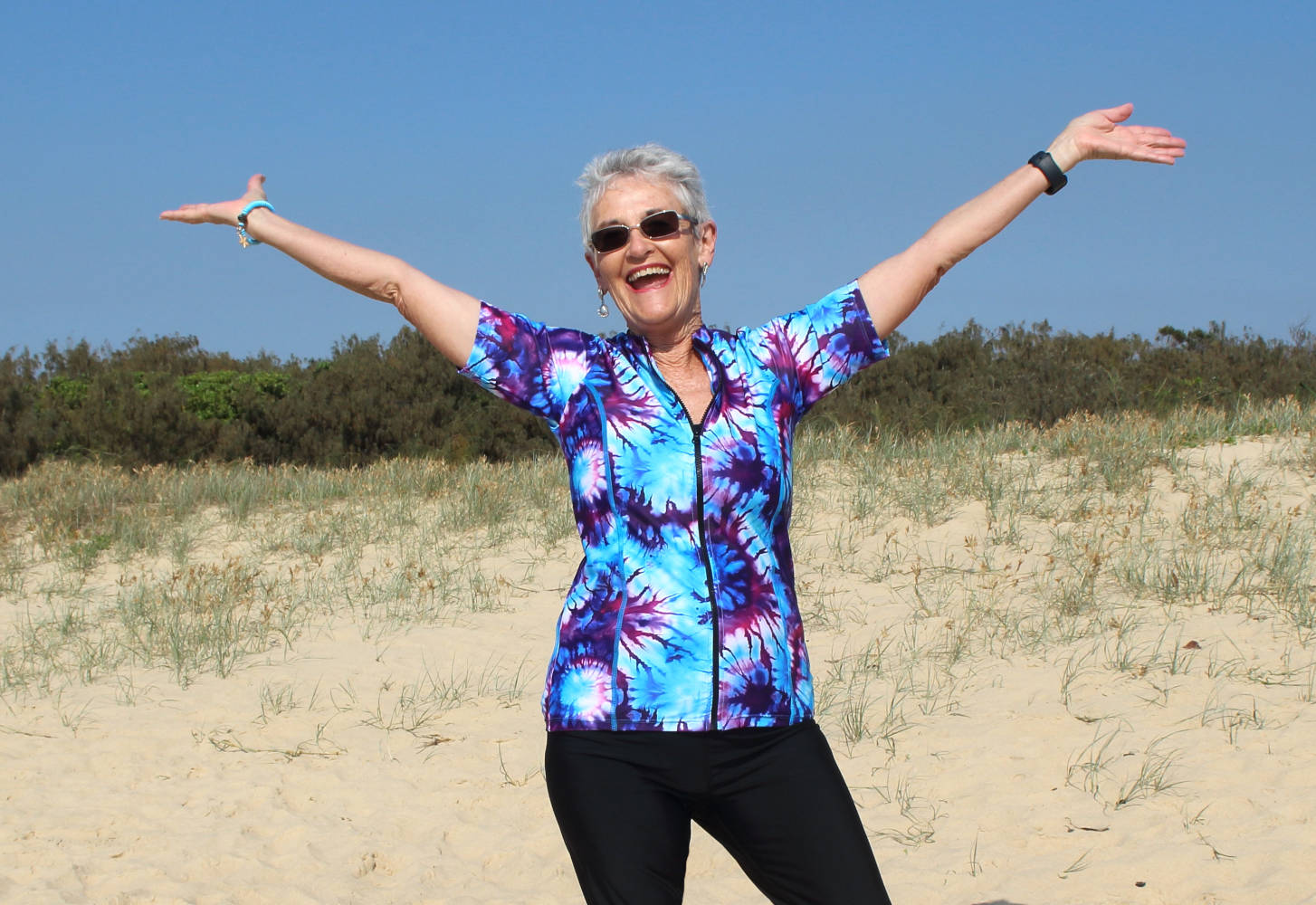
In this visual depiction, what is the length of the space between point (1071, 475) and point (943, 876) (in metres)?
4.96

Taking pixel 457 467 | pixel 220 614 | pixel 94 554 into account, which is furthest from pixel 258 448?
pixel 220 614

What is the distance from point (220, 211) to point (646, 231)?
1.04 m

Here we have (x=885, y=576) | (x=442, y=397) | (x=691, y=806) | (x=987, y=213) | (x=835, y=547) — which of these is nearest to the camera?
(x=691, y=806)

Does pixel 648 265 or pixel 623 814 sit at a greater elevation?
pixel 648 265

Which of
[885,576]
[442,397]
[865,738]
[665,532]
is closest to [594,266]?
[665,532]

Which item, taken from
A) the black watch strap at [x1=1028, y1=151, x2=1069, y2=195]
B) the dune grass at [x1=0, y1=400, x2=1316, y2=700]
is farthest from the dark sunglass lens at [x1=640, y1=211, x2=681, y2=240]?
the dune grass at [x1=0, y1=400, x2=1316, y2=700]

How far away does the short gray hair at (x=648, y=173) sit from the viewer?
2.67 metres

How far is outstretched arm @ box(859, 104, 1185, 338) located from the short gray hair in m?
0.42

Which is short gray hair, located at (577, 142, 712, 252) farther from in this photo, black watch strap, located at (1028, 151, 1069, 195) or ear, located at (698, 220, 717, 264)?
black watch strap, located at (1028, 151, 1069, 195)

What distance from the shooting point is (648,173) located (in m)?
2.66

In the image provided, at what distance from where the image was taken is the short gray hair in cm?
267

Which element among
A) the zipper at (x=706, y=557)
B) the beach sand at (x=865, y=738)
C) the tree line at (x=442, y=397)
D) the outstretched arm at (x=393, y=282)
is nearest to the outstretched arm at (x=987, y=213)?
the zipper at (x=706, y=557)

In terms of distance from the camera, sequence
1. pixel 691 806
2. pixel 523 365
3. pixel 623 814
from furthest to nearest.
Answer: pixel 523 365, pixel 691 806, pixel 623 814

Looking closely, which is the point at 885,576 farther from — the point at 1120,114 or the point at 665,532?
the point at 665,532
